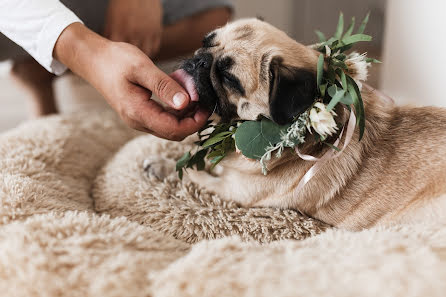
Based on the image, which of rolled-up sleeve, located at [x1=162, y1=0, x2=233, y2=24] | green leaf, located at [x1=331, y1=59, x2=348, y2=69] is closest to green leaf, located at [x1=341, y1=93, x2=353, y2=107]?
green leaf, located at [x1=331, y1=59, x2=348, y2=69]

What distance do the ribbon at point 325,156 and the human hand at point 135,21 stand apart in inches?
50.5

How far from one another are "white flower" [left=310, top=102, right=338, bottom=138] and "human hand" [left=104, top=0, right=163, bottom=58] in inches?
52.0

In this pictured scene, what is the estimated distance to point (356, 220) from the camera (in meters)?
1.42

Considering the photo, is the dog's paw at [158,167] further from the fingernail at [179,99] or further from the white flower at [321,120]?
the white flower at [321,120]

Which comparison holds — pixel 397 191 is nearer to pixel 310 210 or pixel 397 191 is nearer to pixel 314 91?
pixel 310 210

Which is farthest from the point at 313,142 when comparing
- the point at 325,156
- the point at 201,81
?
the point at 201,81

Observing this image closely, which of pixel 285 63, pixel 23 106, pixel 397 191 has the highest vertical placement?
pixel 285 63

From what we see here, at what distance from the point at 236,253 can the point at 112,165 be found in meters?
0.95

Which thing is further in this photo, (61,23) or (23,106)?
(23,106)

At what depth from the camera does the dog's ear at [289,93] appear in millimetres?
1227

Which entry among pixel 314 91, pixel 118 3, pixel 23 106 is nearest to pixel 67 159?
pixel 118 3

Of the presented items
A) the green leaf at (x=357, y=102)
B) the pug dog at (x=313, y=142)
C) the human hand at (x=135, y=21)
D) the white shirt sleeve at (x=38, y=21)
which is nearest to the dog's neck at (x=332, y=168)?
the pug dog at (x=313, y=142)

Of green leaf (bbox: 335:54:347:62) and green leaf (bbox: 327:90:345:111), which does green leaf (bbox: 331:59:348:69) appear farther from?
green leaf (bbox: 327:90:345:111)

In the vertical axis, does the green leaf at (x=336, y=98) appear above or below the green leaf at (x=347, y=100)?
above
